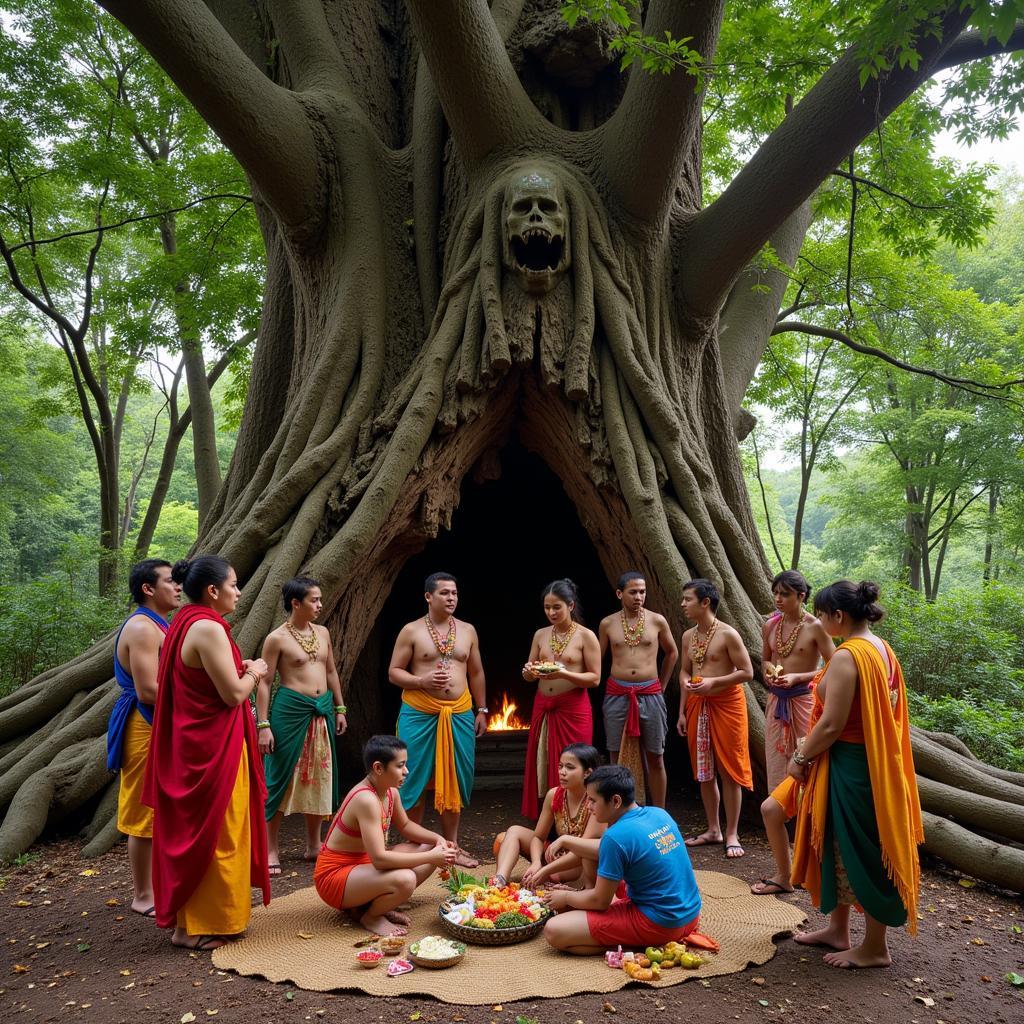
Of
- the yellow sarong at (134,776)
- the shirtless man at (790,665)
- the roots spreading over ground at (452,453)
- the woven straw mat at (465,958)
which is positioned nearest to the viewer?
the woven straw mat at (465,958)

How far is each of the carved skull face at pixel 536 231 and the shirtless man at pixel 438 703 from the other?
2.42 metres

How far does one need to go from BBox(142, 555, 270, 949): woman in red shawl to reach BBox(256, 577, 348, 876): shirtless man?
101cm

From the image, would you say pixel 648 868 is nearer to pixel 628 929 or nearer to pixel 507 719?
pixel 628 929

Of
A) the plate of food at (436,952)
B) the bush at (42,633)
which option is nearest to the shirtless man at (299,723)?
the plate of food at (436,952)

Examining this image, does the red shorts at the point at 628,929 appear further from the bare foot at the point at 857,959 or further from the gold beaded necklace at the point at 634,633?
the gold beaded necklace at the point at 634,633

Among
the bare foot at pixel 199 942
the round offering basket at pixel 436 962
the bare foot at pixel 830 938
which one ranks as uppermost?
the bare foot at pixel 830 938

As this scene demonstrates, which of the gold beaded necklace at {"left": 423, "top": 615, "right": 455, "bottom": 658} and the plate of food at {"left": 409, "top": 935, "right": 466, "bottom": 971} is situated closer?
the plate of food at {"left": 409, "top": 935, "right": 466, "bottom": 971}

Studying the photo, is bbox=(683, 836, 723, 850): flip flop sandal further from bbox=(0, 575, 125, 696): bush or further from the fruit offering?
bbox=(0, 575, 125, 696): bush

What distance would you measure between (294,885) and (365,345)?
392cm

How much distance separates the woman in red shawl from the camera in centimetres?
332

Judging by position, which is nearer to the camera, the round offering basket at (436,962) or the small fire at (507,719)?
the round offering basket at (436,962)

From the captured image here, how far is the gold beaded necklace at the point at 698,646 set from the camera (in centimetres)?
475

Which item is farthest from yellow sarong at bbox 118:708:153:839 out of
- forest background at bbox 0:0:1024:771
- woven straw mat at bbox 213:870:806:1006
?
forest background at bbox 0:0:1024:771

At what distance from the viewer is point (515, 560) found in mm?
8891
